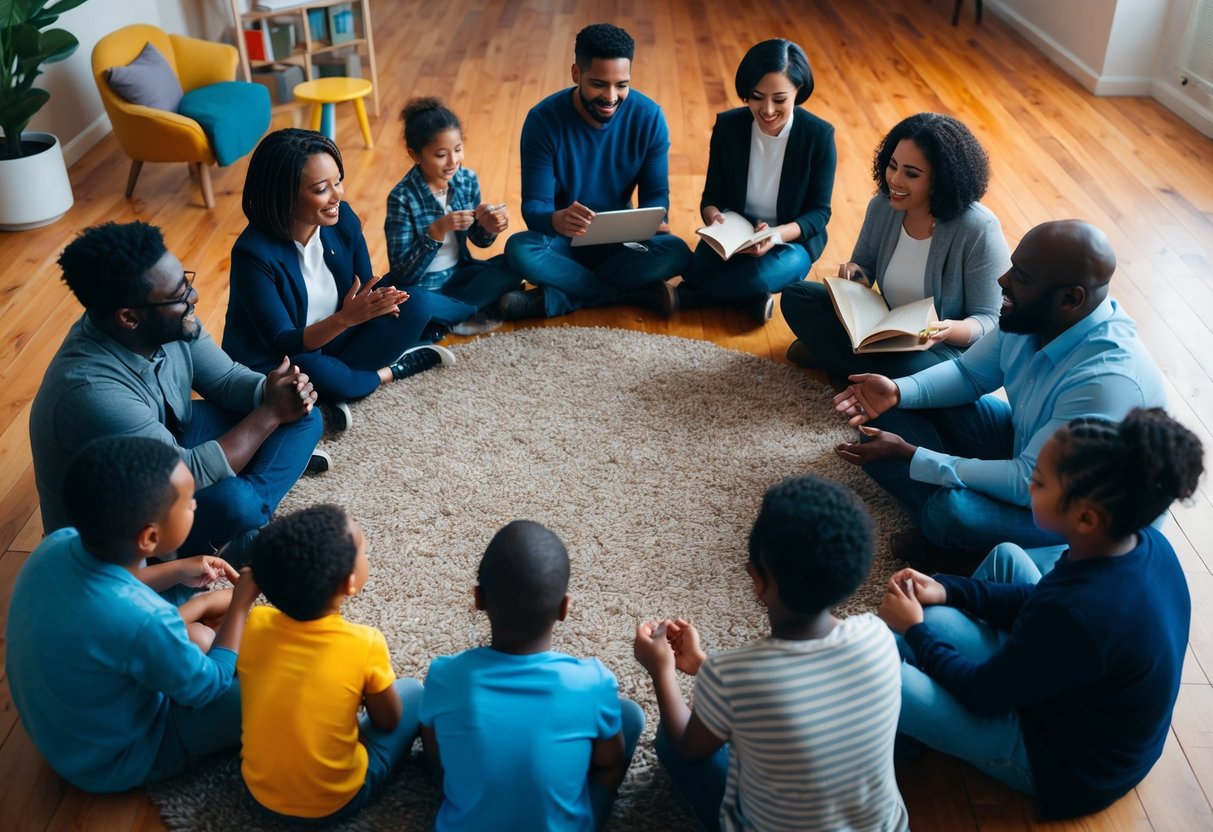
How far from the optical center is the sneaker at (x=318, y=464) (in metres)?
2.59

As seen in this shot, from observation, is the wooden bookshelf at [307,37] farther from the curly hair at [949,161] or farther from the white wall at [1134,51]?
the white wall at [1134,51]

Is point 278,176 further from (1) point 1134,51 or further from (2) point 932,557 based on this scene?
(1) point 1134,51

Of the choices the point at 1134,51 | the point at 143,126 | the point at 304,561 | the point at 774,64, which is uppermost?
the point at 774,64

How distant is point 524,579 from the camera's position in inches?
59.2

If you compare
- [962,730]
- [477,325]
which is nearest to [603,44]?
[477,325]

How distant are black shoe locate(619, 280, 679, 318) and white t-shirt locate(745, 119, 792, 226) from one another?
347 mm

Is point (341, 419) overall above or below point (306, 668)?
below

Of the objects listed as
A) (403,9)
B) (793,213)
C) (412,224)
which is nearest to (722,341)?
(793,213)

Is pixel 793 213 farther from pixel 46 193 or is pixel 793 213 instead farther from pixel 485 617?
pixel 46 193

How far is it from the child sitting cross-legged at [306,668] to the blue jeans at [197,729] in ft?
0.47

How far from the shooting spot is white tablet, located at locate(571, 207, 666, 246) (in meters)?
3.13

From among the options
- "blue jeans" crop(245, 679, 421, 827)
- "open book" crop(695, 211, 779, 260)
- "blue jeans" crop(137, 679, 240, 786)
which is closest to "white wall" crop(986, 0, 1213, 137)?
"open book" crop(695, 211, 779, 260)

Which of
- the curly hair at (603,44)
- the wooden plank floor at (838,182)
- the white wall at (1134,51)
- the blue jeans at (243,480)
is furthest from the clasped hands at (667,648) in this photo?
the white wall at (1134,51)

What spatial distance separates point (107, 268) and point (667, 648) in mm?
1281
